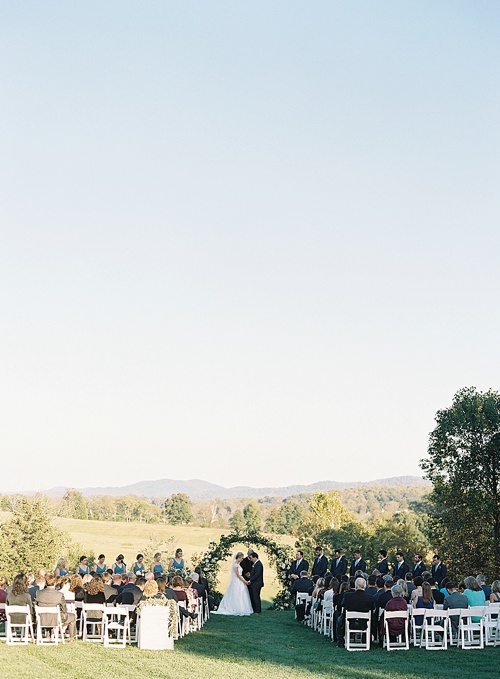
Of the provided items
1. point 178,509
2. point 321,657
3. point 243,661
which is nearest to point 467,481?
point 321,657

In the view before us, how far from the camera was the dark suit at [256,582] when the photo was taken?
916 inches

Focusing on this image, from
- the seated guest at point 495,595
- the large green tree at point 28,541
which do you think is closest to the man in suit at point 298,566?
the seated guest at point 495,595

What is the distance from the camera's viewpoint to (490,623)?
52.3 feet

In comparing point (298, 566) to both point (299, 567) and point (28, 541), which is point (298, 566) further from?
point (28, 541)

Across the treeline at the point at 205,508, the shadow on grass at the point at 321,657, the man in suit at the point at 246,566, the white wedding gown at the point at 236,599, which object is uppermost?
the man in suit at the point at 246,566

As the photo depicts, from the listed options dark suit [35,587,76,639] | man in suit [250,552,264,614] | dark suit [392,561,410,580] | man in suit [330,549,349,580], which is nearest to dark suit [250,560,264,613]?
man in suit [250,552,264,614]

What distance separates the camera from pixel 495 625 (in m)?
15.9

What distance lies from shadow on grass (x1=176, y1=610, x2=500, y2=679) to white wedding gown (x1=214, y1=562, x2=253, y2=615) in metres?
3.90

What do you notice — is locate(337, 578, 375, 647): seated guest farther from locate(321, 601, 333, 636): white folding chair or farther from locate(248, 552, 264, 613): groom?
locate(248, 552, 264, 613): groom

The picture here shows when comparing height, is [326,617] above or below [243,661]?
below

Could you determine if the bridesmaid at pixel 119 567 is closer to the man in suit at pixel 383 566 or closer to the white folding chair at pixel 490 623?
the man in suit at pixel 383 566

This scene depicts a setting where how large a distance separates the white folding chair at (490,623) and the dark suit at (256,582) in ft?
27.0

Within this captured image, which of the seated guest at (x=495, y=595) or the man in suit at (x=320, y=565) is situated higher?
the seated guest at (x=495, y=595)

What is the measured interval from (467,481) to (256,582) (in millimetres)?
10778
